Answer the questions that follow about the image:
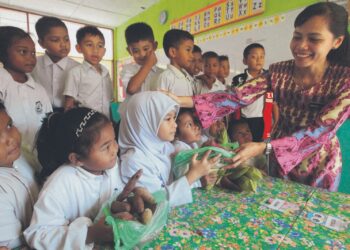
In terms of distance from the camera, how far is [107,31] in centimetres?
688

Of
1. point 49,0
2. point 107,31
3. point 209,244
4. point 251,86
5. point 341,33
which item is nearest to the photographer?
point 209,244

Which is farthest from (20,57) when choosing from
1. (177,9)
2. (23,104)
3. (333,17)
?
(177,9)

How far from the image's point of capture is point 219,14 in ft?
12.2

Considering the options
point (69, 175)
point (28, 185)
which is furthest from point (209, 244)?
point (28, 185)

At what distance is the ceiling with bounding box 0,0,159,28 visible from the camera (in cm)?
503

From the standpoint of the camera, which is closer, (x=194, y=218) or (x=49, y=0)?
(x=194, y=218)

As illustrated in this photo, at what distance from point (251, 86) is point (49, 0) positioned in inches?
205

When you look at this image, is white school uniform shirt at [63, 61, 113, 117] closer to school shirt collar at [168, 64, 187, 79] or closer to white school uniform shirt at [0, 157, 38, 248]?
school shirt collar at [168, 64, 187, 79]

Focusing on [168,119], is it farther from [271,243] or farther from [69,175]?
[271,243]

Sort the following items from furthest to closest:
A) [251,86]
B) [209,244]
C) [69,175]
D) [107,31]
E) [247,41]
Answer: [107,31] < [247,41] < [251,86] < [69,175] < [209,244]

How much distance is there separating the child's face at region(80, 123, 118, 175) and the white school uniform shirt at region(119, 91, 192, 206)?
0.53 ft

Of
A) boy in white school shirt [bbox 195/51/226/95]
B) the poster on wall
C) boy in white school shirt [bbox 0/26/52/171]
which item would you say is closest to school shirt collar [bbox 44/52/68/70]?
boy in white school shirt [bbox 0/26/52/171]

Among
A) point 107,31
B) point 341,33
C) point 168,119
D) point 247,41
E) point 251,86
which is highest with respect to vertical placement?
point 107,31

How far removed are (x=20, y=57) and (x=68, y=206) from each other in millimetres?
1142
